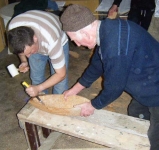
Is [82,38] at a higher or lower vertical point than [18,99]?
higher

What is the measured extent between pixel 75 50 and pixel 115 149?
2.55 m

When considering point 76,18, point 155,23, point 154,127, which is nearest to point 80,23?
point 76,18

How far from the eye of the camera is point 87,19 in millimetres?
1243

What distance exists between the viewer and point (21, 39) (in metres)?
1.48

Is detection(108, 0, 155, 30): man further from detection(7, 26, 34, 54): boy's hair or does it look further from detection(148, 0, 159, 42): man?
detection(7, 26, 34, 54): boy's hair

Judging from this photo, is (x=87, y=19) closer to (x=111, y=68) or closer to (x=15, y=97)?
(x=111, y=68)

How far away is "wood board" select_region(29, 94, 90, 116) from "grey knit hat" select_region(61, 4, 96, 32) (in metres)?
0.61

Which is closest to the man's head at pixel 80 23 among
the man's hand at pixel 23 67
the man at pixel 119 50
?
the man at pixel 119 50

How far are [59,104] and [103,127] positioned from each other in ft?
1.26

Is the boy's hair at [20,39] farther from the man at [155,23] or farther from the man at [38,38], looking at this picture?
the man at [155,23]

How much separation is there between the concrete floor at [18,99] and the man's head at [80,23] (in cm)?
130

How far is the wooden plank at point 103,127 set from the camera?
4.88 ft

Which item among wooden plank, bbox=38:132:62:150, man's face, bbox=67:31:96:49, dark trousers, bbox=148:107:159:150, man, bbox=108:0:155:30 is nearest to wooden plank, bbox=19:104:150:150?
dark trousers, bbox=148:107:159:150

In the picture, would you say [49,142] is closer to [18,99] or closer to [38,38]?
[38,38]
